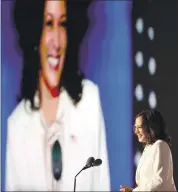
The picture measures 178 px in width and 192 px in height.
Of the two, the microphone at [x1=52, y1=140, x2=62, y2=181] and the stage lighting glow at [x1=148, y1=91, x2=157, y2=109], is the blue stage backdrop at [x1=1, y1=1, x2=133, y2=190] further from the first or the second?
the microphone at [x1=52, y1=140, x2=62, y2=181]

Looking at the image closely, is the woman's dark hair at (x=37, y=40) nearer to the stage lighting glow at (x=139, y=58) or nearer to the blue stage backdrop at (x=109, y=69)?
the blue stage backdrop at (x=109, y=69)

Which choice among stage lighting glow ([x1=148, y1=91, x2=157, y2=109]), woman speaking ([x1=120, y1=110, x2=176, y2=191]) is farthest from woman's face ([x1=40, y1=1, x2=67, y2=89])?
woman speaking ([x1=120, y1=110, x2=176, y2=191])

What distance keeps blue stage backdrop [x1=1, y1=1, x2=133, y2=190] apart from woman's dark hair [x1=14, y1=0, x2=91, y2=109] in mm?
63

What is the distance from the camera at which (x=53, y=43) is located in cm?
500

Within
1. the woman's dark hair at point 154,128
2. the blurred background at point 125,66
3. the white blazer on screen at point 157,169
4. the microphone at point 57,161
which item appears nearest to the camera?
the white blazer on screen at point 157,169

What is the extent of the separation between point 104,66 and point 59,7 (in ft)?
2.38

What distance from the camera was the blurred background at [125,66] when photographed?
459 centimetres

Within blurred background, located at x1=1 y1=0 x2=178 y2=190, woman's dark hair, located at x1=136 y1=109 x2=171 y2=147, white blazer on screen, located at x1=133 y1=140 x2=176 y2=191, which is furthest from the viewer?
blurred background, located at x1=1 y1=0 x2=178 y2=190

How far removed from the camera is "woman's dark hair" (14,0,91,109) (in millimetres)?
4914

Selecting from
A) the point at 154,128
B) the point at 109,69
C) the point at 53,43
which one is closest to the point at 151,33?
the point at 109,69

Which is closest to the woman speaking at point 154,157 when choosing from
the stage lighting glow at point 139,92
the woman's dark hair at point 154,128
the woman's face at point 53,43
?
the woman's dark hair at point 154,128

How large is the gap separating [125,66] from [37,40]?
894 mm

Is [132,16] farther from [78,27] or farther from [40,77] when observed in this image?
[40,77]

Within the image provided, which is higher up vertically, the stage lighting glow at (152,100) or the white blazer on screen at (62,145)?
the stage lighting glow at (152,100)
